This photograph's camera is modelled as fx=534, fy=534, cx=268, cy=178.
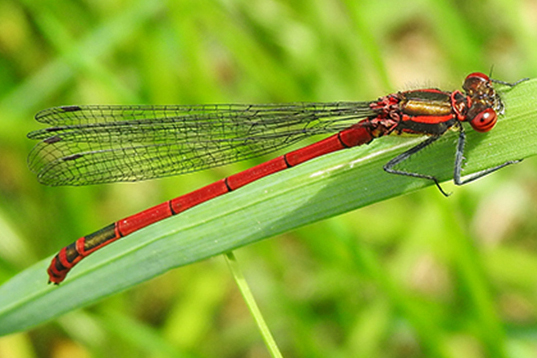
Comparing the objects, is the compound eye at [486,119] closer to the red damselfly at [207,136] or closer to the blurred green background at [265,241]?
the red damselfly at [207,136]

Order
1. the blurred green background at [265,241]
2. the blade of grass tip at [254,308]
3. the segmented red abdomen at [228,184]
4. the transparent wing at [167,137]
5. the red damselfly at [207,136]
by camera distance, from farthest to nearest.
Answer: the blurred green background at [265,241]
the transparent wing at [167,137]
the segmented red abdomen at [228,184]
the red damselfly at [207,136]
the blade of grass tip at [254,308]

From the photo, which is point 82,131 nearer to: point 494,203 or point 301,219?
point 301,219

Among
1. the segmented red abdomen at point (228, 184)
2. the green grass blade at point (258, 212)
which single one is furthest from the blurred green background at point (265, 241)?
the green grass blade at point (258, 212)

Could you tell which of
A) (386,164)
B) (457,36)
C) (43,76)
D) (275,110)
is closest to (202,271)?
(275,110)

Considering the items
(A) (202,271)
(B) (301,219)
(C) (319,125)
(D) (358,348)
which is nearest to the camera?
(B) (301,219)

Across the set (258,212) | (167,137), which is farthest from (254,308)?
(167,137)

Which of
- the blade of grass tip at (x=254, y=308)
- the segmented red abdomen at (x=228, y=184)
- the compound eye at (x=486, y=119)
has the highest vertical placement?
the segmented red abdomen at (x=228, y=184)

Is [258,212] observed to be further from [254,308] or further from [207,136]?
[207,136]

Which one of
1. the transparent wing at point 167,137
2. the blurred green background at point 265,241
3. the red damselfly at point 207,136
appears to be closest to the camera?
the red damselfly at point 207,136
